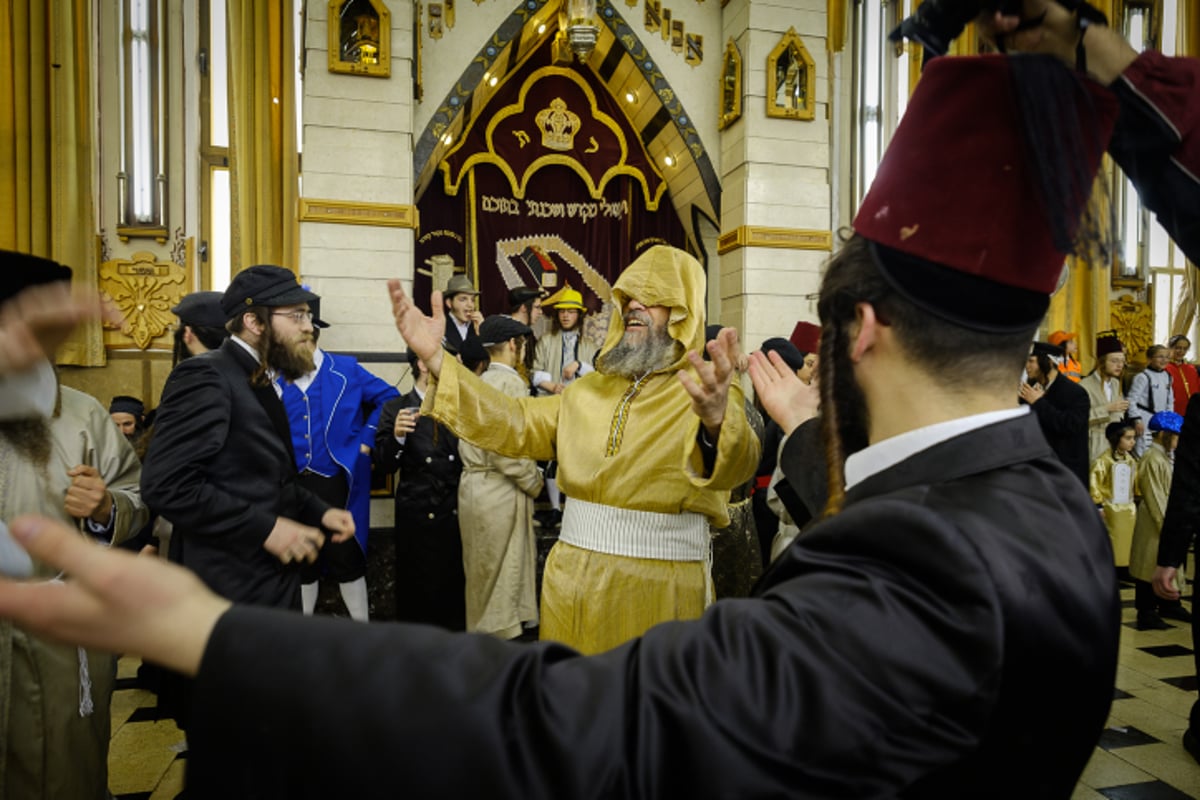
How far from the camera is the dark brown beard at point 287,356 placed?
106 inches

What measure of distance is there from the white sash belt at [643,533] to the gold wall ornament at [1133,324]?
974 centimetres

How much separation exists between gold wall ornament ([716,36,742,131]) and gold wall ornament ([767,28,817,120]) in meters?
0.30

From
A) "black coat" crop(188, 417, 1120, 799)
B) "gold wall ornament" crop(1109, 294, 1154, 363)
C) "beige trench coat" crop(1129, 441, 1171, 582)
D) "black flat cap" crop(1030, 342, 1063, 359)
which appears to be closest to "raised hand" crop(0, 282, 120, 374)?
"black coat" crop(188, 417, 1120, 799)

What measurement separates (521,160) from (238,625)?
931cm

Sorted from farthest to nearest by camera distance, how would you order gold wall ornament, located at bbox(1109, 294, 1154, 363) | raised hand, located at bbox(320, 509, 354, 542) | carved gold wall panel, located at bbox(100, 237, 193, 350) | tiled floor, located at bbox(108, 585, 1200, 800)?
gold wall ornament, located at bbox(1109, 294, 1154, 363) < carved gold wall panel, located at bbox(100, 237, 193, 350) < tiled floor, located at bbox(108, 585, 1200, 800) < raised hand, located at bbox(320, 509, 354, 542)

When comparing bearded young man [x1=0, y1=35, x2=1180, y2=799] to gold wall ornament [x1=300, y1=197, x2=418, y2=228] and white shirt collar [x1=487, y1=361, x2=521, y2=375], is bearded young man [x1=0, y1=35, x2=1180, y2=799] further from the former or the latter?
gold wall ornament [x1=300, y1=197, x2=418, y2=228]

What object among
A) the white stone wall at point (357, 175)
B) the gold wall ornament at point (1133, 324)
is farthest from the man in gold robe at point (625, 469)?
the gold wall ornament at point (1133, 324)

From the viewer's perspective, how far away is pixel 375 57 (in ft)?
21.4

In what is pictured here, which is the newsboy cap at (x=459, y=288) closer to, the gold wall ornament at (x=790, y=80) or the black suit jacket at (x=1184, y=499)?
the gold wall ornament at (x=790, y=80)

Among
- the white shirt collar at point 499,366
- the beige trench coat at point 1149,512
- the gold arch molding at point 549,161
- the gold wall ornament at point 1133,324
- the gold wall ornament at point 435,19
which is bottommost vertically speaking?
the beige trench coat at point 1149,512

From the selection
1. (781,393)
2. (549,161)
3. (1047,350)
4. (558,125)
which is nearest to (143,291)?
(549,161)

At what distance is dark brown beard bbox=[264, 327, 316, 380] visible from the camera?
2703 millimetres

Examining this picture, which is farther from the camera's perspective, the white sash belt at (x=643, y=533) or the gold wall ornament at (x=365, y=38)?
the gold wall ornament at (x=365, y=38)

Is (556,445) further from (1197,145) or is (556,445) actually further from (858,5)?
(858,5)
